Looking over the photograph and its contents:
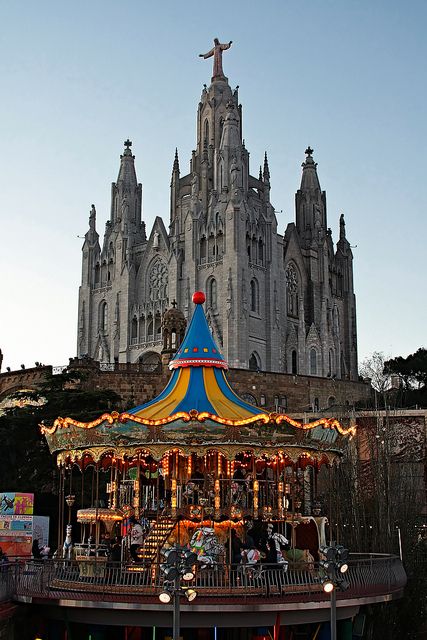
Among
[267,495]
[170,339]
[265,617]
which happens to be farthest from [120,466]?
[170,339]

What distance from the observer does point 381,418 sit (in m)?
34.9

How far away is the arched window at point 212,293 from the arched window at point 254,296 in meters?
3.16

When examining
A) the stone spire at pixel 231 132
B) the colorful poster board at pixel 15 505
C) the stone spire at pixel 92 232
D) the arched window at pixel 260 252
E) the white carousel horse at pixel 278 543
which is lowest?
the white carousel horse at pixel 278 543

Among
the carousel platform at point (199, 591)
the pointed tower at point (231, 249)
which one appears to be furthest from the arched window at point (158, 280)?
the carousel platform at point (199, 591)

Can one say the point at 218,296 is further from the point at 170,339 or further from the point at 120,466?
the point at 120,466

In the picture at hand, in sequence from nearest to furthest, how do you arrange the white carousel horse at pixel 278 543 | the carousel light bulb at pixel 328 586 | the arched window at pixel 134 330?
the carousel light bulb at pixel 328 586
the white carousel horse at pixel 278 543
the arched window at pixel 134 330

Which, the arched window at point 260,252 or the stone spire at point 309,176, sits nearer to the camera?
the arched window at point 260,252

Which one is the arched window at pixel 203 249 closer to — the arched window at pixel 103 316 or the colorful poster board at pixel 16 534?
the arched window at pixel 103 316

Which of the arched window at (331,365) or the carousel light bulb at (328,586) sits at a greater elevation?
the arched window at (331,365)

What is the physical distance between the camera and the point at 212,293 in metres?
67.6

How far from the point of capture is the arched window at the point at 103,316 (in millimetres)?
75875

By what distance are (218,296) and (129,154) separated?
19.8m

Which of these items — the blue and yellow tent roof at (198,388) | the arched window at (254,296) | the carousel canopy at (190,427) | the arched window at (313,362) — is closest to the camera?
the carousel canopy at (190,427)

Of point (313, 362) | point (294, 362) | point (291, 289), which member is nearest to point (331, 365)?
point (313, 362)
